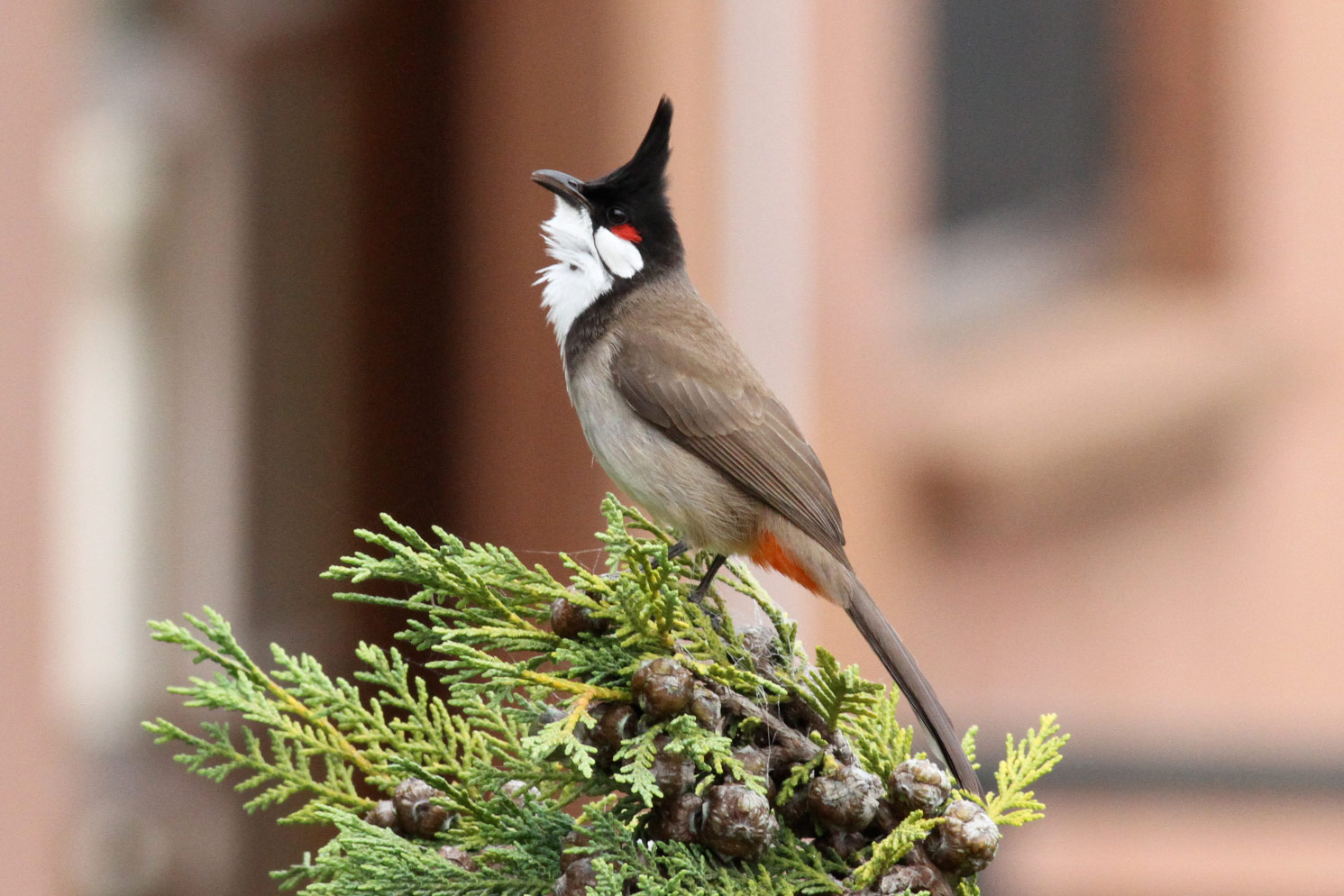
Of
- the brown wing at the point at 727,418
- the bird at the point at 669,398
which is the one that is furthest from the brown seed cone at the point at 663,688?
the brown wing at the point at 727,418

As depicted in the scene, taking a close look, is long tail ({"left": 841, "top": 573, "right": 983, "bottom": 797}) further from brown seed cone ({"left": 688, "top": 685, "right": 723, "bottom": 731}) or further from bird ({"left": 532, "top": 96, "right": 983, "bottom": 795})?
brown seed cone ({"left": 688, "top": 685, "right": 723, "bottom": 731})

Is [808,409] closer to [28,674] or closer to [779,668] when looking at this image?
[28,674]

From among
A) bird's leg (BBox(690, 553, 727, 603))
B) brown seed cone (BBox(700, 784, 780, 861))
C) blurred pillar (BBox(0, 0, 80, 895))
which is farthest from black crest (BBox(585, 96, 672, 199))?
blurred pillar (BBox(0, 0, 80, 895))

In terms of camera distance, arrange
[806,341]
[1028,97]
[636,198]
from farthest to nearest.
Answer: [1028,97] < [806,341] < [636,198]

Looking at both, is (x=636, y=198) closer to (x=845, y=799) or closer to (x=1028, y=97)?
(x=845, y=799)

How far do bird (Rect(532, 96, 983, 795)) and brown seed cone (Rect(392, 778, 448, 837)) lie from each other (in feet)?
1.66

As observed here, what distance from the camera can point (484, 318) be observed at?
494cm

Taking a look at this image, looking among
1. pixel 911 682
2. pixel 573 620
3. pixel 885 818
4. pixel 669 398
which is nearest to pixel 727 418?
pixel 669 398

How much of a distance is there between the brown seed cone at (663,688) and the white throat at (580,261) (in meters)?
0.99

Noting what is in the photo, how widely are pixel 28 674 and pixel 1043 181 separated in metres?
3.99

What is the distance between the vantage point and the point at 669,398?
189 cm

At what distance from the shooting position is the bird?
1.81 meters

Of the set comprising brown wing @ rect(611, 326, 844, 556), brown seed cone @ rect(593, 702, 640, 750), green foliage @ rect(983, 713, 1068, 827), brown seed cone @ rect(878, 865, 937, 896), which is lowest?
brown seed cone @ rect(878, 865, 937, 896)

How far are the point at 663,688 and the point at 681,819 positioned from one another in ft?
0.31
